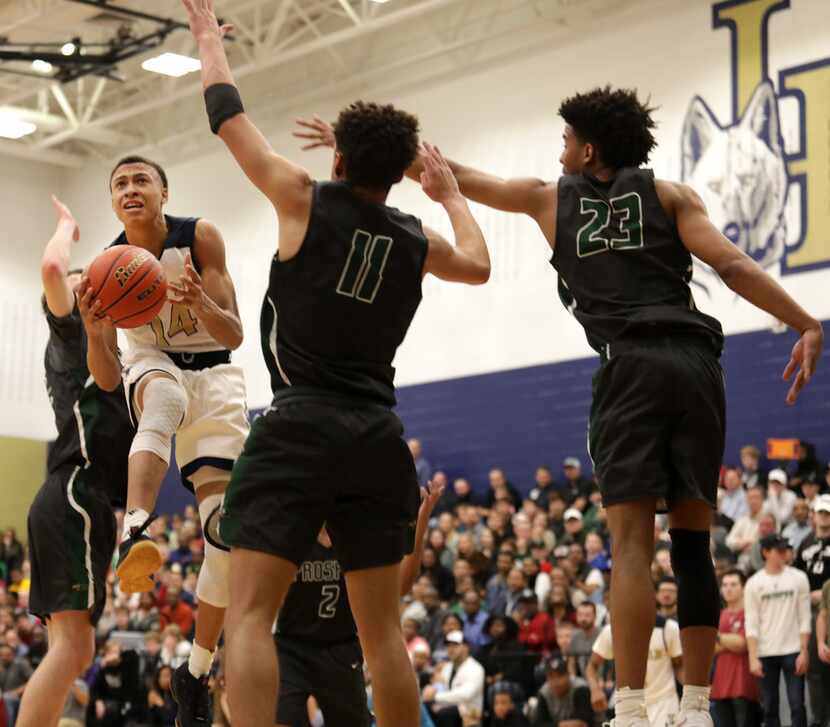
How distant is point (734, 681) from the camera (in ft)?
41.2

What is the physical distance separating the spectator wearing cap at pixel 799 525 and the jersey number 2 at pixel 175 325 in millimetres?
9715

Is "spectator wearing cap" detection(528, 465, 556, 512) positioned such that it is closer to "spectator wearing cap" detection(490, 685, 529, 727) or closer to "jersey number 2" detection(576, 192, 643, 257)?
"spectator wearing cap" detection(490, 685, 529, 727)

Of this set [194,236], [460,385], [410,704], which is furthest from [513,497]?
[410,704]

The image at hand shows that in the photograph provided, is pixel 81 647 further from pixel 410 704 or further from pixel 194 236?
pixel 410 704

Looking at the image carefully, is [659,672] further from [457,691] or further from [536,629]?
[536,629]

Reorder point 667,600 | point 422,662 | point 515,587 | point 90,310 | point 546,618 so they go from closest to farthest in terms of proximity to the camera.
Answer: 1. point 90,310
2. point 667,600
3. point 422,662
4. point 546,618
5. point 515,587

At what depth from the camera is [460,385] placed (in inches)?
885

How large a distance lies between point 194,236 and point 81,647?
2.13 meters

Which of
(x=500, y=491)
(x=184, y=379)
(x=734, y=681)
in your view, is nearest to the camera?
(x=184, y=379)

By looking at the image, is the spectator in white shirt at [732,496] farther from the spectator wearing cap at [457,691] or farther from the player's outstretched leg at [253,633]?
the player's outstretched leg at [253,633]

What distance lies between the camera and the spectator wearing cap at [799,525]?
47.8 feet

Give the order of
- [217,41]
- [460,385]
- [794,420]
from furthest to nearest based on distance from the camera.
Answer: [460,385], [794,420], [217,41]

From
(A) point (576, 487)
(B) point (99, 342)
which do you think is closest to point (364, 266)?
(B) point (99, 342)

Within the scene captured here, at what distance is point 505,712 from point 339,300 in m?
9.75
